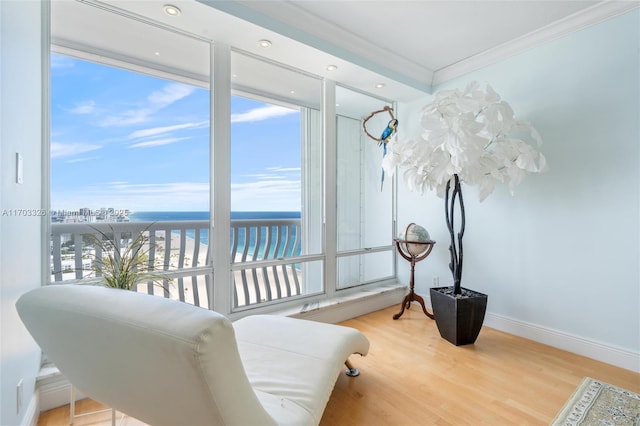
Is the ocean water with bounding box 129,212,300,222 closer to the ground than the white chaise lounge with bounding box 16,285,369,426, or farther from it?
farther from it

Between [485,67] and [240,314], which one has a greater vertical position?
[485,67]

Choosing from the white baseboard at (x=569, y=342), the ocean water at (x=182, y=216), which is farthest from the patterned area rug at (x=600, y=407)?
the ocean water at (x=182, y=216)

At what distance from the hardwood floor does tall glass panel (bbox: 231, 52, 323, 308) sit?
1.02m

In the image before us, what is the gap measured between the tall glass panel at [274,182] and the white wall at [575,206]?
173 cm

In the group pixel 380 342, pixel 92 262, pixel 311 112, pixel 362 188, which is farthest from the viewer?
pixel 362 188

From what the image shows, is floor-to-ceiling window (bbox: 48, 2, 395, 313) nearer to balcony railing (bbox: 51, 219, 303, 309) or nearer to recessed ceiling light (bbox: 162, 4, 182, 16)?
balcony railing (bbox: 51, 219, 303, 309)

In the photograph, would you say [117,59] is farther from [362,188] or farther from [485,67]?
[485,67]

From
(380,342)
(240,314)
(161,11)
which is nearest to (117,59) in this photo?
(161,11)

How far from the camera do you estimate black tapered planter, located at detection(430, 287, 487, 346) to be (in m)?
2.41

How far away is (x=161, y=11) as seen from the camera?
1962mm

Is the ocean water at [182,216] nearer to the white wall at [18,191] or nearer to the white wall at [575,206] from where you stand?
the white wall at [18,191]

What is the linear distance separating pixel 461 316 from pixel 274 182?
79.8 inches

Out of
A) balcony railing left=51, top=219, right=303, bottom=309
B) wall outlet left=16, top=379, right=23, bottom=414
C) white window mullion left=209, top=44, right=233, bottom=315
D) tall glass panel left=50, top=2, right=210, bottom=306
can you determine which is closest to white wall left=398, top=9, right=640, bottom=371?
balcony railing left=51, top=219, right=303, bottom=309

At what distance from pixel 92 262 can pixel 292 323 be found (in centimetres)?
139
